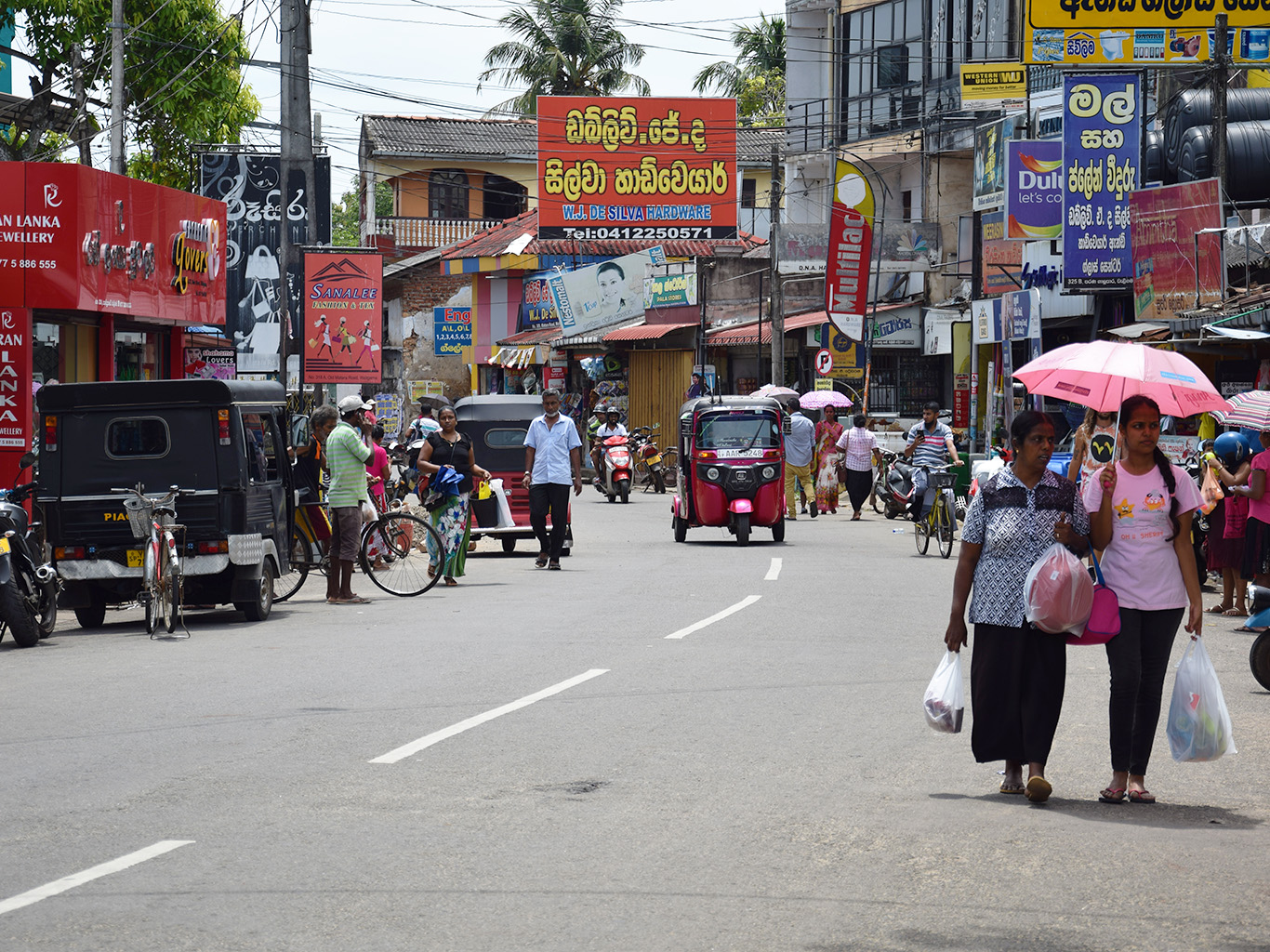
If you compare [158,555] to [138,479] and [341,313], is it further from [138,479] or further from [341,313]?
[341,313]

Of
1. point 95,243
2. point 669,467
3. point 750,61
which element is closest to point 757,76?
point 750,61

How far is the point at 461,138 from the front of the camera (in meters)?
68.0

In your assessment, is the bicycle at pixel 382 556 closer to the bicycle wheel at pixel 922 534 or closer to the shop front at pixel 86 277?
the shop front at pixel 86 277

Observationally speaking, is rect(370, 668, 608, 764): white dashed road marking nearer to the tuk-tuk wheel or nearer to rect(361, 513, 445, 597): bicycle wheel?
the tuk-tuk wheel

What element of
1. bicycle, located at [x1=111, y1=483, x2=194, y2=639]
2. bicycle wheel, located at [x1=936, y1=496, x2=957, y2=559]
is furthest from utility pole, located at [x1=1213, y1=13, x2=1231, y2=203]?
bicycle, located at [x1=111, y1=483, x2=194, y2=639]

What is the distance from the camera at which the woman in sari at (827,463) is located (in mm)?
31438

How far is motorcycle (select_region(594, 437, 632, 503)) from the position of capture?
35406 mm

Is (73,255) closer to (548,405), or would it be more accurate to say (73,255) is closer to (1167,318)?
(548,405)

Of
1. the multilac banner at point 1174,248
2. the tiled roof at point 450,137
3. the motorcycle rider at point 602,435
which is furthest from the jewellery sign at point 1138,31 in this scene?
the tiled roof at point 450,137

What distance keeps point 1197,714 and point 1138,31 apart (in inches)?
846

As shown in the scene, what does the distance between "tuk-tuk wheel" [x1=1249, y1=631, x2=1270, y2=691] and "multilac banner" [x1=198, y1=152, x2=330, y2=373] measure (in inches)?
937

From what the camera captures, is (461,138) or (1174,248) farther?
(461,138)

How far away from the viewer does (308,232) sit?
26.3m

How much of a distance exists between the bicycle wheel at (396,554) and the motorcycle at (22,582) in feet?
11.3
